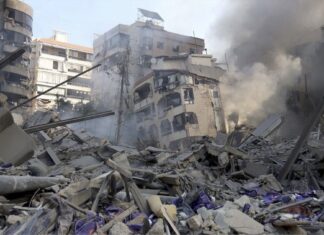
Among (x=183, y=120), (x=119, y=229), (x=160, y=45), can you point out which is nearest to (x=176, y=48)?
(x=160, y=45)

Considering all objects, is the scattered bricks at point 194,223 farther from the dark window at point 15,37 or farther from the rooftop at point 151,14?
the rooftop at point 151,14

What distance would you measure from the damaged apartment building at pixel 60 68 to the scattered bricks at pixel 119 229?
44505mm

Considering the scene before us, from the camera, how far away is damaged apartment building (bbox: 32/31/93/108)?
1976 inches

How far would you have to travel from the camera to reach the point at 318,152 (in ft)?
41.0

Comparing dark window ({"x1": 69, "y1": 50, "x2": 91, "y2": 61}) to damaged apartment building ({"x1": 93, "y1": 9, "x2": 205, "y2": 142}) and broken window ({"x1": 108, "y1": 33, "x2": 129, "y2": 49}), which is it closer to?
damaged apartment building ({"x1": 93, "y1": 9, "x2": 205, "y2": 142})

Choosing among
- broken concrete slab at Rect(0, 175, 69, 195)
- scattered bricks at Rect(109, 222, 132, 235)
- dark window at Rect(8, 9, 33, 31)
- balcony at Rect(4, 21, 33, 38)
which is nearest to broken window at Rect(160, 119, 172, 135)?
balcony at Rect(4, 21, 33, 38)

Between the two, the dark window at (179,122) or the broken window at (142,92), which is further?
the broken window at (142,92)

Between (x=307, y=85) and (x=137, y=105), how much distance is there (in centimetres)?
1581

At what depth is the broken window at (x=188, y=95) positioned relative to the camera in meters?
34.1

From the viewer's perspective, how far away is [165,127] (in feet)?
116

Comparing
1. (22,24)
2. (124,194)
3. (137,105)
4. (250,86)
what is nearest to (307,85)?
(250,86)

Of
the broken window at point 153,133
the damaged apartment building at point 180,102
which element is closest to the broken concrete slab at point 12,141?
the damaged apartment building at point 180,102

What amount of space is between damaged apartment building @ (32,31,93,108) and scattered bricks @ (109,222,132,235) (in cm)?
4450

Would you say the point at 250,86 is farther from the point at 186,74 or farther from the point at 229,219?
the point at 229,219
